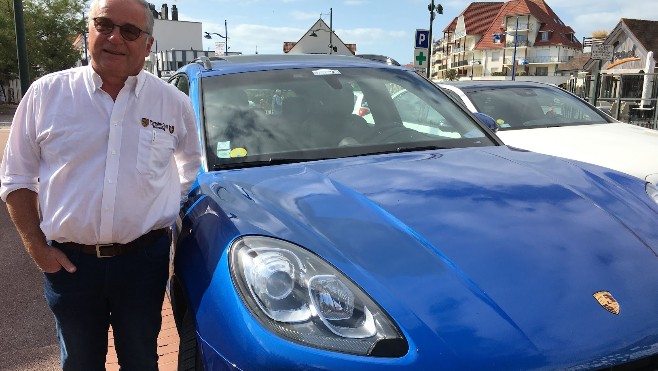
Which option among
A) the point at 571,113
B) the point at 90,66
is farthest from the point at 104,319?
the point at 571,113

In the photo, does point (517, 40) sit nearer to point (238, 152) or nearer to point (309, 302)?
point (238, 152)

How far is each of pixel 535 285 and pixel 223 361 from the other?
3.05 feet

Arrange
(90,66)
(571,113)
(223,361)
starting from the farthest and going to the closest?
(571,113), (90,66), (223,361)

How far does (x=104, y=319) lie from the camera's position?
2.05 meters

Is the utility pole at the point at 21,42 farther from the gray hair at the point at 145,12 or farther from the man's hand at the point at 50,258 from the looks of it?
the man's hand at the point at 50,258

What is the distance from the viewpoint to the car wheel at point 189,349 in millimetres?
1786

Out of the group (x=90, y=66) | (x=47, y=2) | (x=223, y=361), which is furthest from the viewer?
(x=47, y=2)

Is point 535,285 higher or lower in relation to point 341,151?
lower

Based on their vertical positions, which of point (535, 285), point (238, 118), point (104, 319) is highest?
point (238, 118)

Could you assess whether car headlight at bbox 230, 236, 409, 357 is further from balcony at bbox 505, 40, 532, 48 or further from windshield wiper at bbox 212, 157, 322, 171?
balcony at bbox 505, 40, 532, 48

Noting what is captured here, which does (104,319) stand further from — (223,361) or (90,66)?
(90,66)

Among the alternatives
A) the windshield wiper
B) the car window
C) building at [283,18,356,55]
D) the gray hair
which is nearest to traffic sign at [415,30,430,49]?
the car window

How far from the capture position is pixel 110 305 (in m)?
2.04

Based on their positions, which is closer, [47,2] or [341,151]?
[341,151]
